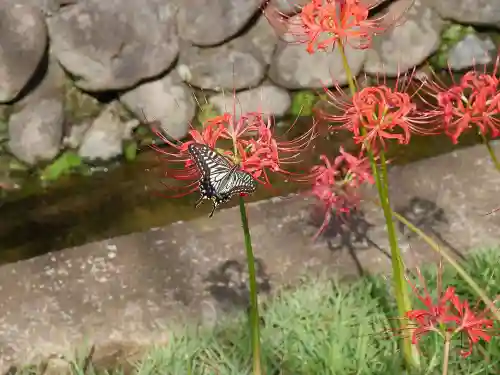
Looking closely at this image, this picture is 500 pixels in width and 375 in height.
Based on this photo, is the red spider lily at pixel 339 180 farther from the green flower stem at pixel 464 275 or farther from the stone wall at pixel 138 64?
A: the stone wall at pixel 138 64

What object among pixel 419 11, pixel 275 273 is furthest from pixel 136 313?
pixel 419 11

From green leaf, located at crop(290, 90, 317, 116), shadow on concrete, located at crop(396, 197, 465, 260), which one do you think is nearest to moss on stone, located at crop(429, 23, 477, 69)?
green leaf, located at crop(290, 90, 317, 116)

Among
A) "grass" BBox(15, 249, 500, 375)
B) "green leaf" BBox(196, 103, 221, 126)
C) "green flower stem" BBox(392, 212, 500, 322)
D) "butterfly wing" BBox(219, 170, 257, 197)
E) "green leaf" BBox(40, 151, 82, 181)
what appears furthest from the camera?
"green leaf" BBox(196, 103, 221, 126)

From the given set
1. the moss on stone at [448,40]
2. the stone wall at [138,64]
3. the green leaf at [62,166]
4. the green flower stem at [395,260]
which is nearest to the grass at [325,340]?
the green flower stem at [395,260]

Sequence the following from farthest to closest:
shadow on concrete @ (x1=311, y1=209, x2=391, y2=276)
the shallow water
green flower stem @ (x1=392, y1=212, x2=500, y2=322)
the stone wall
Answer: the stone wall < the shallow water < shadow on concrete @ (x1=311, y1=209, x2=391, y2=276) < green flower stem @ (x1=392, y1=212, x2=500, y2=322)

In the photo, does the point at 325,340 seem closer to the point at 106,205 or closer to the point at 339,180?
the point at 339,180

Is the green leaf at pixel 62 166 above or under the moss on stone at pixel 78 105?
under

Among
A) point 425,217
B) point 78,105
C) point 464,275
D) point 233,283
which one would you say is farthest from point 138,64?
point 464,275

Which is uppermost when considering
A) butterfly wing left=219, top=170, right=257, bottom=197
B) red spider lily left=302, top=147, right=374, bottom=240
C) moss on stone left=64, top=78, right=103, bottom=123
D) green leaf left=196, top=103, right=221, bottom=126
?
moss on stone left=64, top=78, right=103, bottom=123

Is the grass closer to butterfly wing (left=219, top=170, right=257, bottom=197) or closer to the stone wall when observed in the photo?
butterfly wing (left=219, top=170, right=257, bottom=197)
